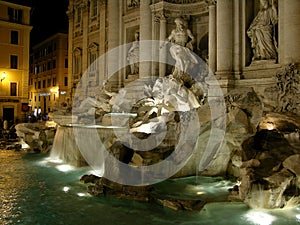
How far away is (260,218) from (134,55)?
12799 millimetres

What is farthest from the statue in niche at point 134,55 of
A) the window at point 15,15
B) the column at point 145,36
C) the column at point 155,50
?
the window at point 15,15

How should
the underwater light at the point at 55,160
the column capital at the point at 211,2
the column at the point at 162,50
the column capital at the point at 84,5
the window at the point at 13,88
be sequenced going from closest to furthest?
the underwater light at the point at 55,160 < the column capital at the point at 211,2 < the column at the point at 162,50 < the column capital at the point at 84,5 < the window at the point at 13,88

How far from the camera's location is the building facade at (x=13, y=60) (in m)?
27.3

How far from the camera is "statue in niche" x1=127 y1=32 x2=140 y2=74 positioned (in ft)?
56.2

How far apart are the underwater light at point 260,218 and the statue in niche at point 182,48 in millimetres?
8422

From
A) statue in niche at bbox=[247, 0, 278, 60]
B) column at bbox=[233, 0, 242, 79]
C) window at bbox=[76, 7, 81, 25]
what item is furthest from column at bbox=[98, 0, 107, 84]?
statue in niche at bbox=[247, 0, 278, 60]

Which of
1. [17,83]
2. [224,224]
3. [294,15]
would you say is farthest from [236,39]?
[17,83]

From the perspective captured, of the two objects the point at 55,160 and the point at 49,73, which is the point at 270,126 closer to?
the point at 55,160

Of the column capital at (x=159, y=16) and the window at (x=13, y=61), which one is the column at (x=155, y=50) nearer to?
the column capital at (x=159, y=16)

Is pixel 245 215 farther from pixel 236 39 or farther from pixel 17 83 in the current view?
pixel 17 83

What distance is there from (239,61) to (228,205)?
7.34 meters

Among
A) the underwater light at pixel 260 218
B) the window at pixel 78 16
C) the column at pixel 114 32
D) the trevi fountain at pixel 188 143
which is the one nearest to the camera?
the underwater light at pixel 260 218

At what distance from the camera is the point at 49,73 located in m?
40.2

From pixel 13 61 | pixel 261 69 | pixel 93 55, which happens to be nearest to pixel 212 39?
pixel 261 69
